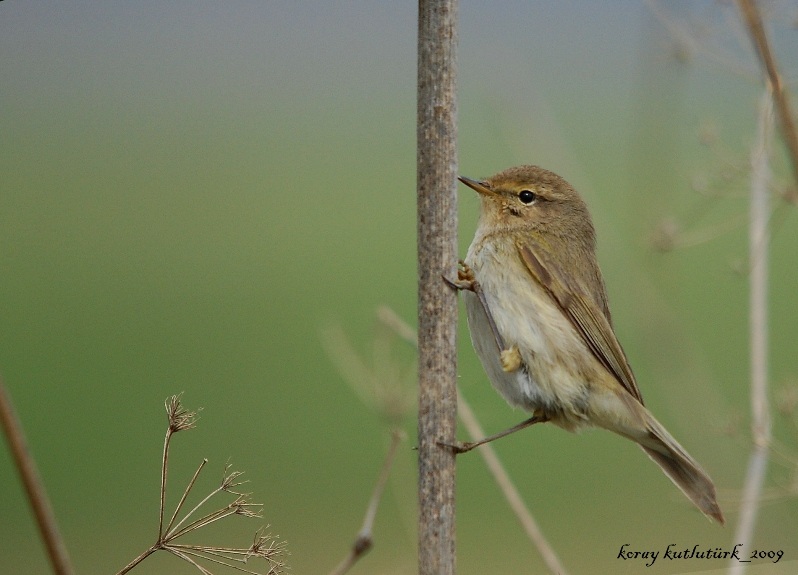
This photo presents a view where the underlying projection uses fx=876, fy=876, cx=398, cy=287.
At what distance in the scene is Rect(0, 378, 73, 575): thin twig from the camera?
0.98m

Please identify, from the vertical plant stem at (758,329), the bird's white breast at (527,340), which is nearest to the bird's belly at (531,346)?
the bird's white breast at (527,340)

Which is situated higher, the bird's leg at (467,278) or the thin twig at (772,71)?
the thin twig at (772,71)

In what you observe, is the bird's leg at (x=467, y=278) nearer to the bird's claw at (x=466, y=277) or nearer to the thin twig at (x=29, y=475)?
the bird's claw at (x=466, y=277)

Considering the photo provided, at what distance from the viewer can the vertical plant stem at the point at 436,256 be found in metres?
2.31

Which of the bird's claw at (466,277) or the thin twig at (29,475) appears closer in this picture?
the thin twig at (29,475)

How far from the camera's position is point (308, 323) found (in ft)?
30.1

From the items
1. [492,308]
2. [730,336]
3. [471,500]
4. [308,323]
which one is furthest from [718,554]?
[308,323]

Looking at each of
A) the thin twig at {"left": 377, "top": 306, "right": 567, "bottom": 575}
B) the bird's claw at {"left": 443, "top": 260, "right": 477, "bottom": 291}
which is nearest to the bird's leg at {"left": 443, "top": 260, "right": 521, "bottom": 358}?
the bird's claw at {"left": 443, "top": 260, "right": 477, "bottom": 291}

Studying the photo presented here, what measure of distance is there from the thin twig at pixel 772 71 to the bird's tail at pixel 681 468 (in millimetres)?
1167

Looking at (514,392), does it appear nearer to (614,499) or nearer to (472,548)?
(472,548)

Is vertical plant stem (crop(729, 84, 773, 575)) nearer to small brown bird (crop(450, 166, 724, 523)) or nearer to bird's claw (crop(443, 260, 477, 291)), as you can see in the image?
small brown bird (crop(450, 166, 724, 523))

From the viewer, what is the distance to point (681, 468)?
10.7 ft

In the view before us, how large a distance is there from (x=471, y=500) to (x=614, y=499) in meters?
1.07

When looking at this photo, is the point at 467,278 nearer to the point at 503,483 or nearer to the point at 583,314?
the point at 583,314
